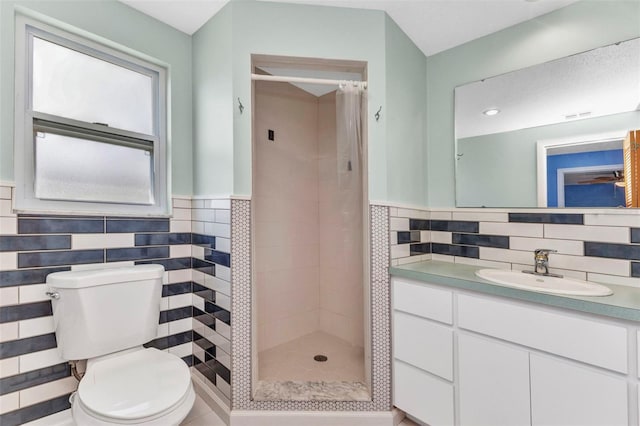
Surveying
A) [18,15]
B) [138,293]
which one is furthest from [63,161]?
[138,293]

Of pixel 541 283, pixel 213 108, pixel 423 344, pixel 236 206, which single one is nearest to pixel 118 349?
pixel 236 206

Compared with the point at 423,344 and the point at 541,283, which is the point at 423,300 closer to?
the point at 423,344

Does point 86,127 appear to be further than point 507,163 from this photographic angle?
No

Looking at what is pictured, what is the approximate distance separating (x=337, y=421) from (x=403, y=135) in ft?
5.55

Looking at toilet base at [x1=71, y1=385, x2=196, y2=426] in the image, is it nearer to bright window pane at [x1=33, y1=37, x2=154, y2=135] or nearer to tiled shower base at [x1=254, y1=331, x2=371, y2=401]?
tiled shower base at [x1=254, y1=331, x2=371, y2=401]

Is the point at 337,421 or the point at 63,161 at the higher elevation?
the point at 63,161

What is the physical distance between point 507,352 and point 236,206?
147cm

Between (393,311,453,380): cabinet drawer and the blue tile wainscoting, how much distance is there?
3.14 ft

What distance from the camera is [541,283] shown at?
147 cm

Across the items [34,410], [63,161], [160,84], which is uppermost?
[160,84]

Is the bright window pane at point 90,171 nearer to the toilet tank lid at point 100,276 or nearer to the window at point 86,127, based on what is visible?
the window at point 86,127

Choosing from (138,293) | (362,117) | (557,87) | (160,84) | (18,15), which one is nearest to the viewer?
(18,15)

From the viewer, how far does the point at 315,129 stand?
2625 millimetres

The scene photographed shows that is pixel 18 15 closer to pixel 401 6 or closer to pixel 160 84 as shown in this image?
pixel 160 84
